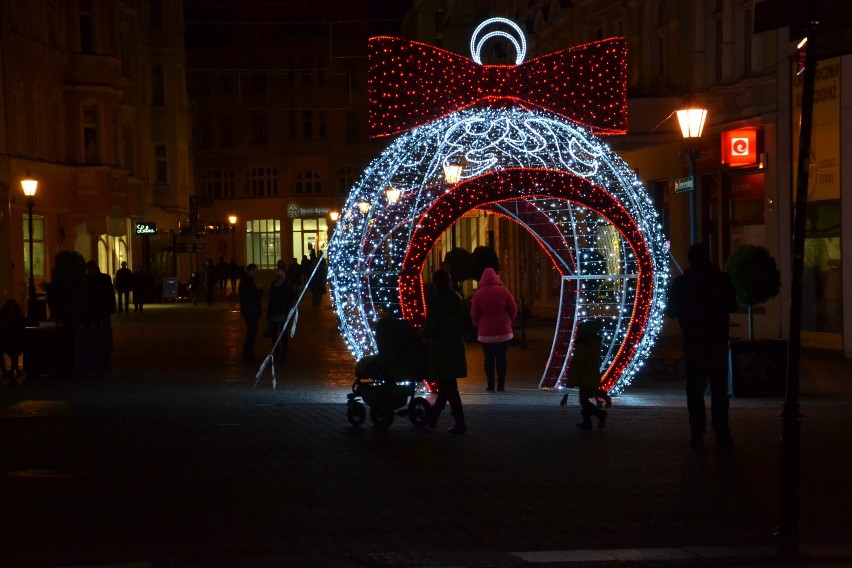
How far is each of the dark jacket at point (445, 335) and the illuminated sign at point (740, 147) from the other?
1320cm

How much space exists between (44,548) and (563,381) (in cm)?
1228

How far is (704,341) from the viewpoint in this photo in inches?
488

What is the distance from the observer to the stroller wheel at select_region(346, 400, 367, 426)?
14047 millimetres

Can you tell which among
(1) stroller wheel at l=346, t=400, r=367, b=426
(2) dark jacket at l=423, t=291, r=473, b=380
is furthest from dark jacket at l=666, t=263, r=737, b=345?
(1) stroller wheel at l=346, t=400, r=367, b=426

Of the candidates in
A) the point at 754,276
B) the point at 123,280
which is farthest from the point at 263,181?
the point at 754,276

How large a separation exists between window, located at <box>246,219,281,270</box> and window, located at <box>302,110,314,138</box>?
6.08m

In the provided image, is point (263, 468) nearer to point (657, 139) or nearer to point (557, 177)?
point (557, 177)

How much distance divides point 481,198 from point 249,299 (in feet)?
28.8

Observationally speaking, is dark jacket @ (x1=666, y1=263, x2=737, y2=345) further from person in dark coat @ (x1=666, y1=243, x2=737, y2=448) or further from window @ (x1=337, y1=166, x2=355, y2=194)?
window @ (x1=337, y1=166, x2=355, y2=194)

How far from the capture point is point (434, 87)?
17516mm

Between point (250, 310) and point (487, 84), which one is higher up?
point (487, 84)

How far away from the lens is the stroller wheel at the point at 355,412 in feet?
46.1

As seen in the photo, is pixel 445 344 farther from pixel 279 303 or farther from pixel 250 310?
pixel 279 303

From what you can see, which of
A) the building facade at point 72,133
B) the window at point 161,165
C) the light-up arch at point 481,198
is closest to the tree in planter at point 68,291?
the light-up arch at point 481,198
